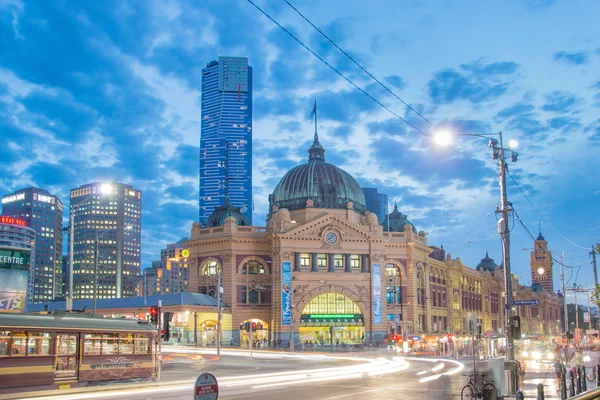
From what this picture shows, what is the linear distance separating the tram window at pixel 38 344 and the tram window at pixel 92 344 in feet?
6.39

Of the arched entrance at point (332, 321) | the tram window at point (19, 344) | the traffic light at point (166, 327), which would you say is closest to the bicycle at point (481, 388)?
the tram window at point (19, 344)

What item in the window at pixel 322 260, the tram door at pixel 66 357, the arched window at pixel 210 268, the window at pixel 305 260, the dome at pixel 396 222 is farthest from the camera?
the dome at pixel 396 222

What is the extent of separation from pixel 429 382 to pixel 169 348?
144 ft

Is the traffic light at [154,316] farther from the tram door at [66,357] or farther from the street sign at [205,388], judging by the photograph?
the street sign at [205,388]

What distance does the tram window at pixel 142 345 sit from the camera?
3094 centimetres

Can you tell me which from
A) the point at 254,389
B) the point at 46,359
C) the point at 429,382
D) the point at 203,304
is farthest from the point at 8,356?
the point at 203,304

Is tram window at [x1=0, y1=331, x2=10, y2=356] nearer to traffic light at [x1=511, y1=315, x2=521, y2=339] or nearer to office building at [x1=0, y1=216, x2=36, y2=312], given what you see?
traffic light at [x1=511, y1=315, x2=521, y2=339]

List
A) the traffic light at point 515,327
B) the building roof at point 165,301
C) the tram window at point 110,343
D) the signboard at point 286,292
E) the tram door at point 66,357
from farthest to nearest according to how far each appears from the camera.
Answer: the signboard at point 286,292 < the building roof at point 165,301 < the tram window at point 110,343 < the traffic light at point 515,327 < the tram door at point 66,357

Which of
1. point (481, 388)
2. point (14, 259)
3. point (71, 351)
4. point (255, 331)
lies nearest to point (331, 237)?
point (255, 331)

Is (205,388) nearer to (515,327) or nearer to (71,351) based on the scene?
(71,351)

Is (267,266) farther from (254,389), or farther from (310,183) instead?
(254,389)

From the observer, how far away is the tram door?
2650cm

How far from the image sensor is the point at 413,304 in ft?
321

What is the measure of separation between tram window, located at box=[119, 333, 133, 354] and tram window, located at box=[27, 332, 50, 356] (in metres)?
4.28
